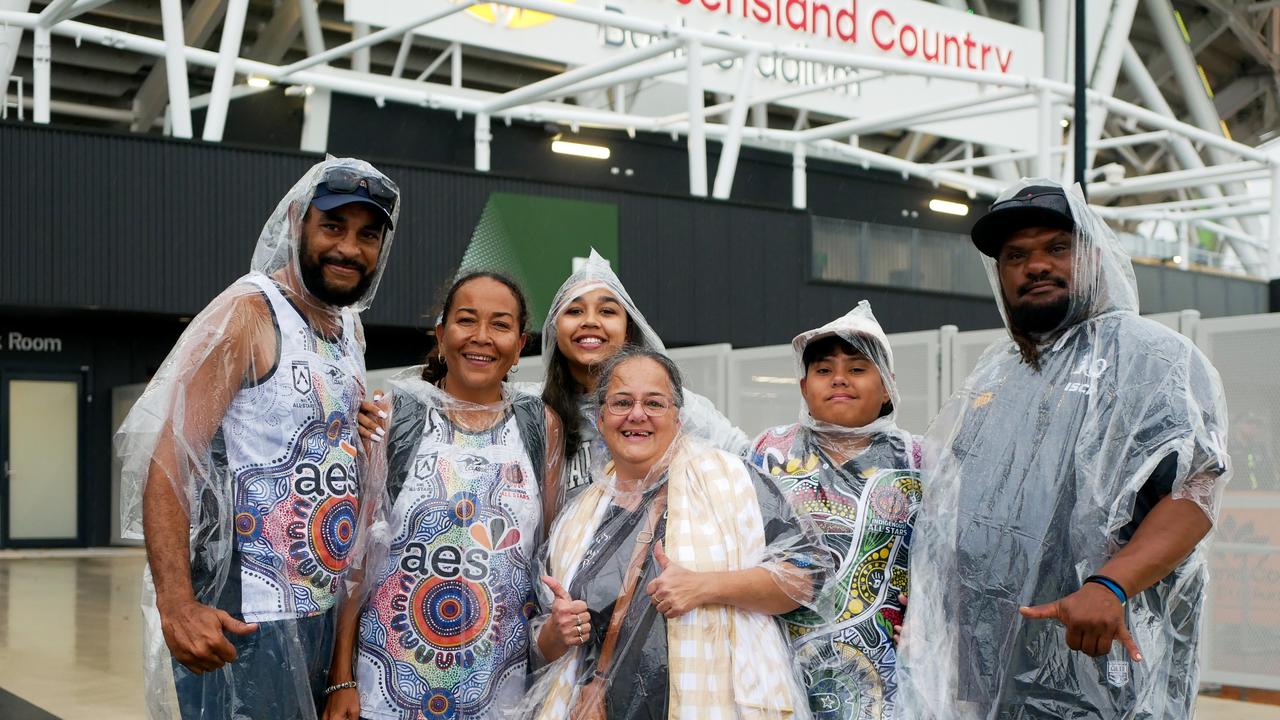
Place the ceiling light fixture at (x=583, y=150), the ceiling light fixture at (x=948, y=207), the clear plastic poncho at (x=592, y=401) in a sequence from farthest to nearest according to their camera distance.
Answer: the ceiling light fixture at (x=948, y=207) → the ceiling light fixture at (x=583, y=150) → the clear plastic poncho at (x=592, y=401)

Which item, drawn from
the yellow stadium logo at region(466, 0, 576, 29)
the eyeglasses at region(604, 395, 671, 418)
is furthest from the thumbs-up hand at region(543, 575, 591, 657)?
the yellow stadium logo at region(466, 0, 576, 29)

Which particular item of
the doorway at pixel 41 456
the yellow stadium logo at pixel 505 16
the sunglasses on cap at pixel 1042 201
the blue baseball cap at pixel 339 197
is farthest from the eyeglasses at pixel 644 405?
the yellow stadium logo at pixel 505 16

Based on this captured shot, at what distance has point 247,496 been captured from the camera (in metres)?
2.93

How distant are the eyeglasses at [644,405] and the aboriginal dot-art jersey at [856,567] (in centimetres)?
30

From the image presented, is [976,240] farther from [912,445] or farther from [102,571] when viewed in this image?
[102,571]

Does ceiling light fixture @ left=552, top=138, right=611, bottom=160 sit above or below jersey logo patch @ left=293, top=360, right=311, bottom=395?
above

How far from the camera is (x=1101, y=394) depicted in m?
2.78

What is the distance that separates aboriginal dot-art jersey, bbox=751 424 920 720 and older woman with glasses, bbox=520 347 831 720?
0.54 feet

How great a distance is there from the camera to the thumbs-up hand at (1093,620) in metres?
2.52

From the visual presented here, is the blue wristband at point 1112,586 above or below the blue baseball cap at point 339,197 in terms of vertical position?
below

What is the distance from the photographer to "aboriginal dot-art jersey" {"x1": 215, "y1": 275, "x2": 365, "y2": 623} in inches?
115

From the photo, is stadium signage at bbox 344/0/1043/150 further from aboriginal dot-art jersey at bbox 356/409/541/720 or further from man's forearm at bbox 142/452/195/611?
man's forearm at bbox 142/452/195/611

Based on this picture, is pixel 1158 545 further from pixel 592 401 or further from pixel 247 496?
pixel 247 496

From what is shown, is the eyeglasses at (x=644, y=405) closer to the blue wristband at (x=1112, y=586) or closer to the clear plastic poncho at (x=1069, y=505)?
the clear plastic poncho at (x=1069, y=505)
